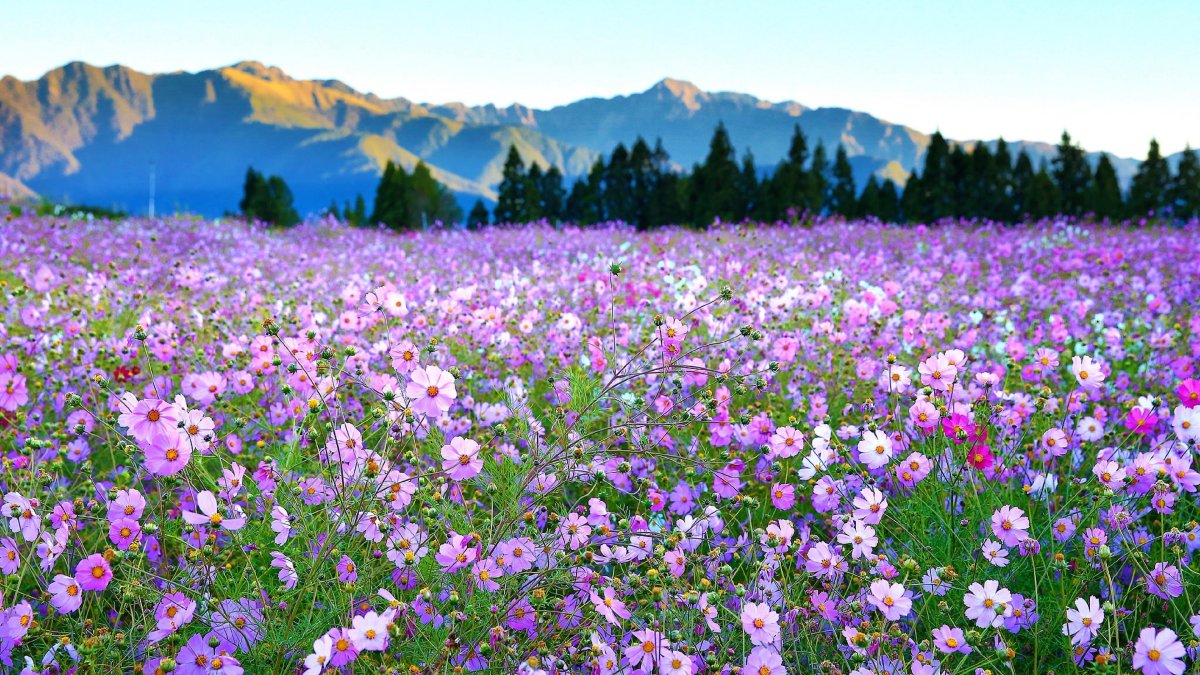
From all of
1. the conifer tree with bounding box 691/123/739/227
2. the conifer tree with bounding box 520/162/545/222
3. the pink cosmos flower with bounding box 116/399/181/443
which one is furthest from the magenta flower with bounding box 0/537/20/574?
the conifer tree with bounding box 520/162/545/222

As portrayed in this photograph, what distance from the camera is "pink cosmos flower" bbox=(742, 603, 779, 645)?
1.64 metres

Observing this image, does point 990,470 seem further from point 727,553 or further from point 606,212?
point 606,212

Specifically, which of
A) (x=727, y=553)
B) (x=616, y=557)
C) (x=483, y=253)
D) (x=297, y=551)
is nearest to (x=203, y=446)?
(x=297, y=551)

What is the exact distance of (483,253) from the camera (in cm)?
1084

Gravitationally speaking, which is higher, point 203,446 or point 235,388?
point 203,446

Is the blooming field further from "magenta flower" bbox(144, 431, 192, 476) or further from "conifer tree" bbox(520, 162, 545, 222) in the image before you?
"conifer tree" bbox(520, 162, 545, 222)

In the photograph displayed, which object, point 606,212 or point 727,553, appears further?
point 606,212

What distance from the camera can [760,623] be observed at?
166cm

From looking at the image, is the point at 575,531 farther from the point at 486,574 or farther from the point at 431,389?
the point at 431,389

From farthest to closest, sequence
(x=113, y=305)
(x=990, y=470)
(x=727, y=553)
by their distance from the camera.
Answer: (x=113, y=305) → (x=990, y=470) → (x=727, y=553)

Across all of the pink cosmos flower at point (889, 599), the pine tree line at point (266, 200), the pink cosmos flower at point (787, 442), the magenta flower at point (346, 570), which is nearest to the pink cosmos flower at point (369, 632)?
the magenta flower at point (346, 570)

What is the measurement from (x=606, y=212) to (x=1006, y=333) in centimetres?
2116

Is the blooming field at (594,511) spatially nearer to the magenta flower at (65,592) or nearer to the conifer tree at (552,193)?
the magenta flower at (65,592)

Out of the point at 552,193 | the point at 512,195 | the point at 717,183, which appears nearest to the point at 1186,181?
the point at 717,183
